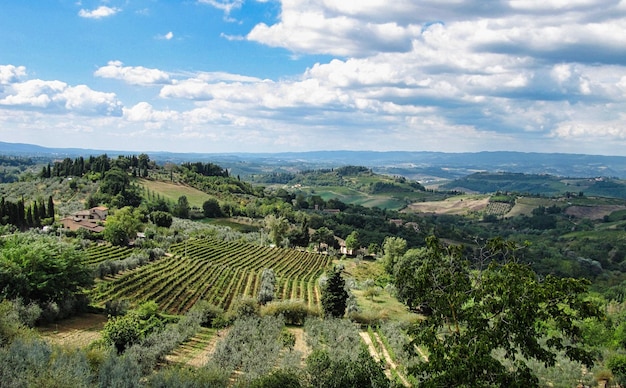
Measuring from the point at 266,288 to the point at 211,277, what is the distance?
6219 millimetres

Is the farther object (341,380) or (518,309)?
(341,380)

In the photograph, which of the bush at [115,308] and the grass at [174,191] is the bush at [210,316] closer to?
the bush at [115,308]

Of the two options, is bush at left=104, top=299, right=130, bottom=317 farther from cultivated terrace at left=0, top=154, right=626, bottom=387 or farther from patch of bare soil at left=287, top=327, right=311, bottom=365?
patch of bare soil at left=287, top=327, right=311, bottom=365

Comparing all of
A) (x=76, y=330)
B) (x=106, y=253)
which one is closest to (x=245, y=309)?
(x=76, y=330)

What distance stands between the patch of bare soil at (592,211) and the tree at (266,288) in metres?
159

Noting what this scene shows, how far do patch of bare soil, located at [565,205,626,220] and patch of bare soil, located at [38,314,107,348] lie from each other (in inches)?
7148

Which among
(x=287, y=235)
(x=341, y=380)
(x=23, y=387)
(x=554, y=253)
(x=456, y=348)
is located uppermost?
(x=456, y=348)

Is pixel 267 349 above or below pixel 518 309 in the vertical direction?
below

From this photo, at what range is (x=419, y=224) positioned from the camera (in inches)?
5945

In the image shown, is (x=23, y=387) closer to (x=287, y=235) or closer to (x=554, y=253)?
(x=287, y=235)

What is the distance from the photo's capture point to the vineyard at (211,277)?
37375 mm

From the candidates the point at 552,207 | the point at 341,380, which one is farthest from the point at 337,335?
the point at 552,207

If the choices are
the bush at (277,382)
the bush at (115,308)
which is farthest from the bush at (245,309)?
the bush at (277,382)

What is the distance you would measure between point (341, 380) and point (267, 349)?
775cm
